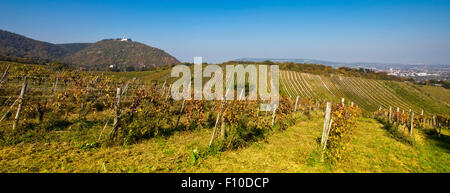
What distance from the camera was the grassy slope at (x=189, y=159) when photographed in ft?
14.5

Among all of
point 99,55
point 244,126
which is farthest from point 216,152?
point 99,55

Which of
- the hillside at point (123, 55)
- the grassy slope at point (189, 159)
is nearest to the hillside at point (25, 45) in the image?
the hillside at point (123, 55)

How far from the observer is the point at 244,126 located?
712 centimetres

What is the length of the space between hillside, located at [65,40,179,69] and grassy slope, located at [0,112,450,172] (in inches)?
3997

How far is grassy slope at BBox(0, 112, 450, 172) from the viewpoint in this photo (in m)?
4.41

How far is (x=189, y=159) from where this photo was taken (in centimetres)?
498

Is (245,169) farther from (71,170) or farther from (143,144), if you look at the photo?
(71,170)

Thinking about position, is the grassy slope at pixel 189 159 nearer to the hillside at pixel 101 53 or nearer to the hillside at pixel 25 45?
the hillside at pixel 101 53

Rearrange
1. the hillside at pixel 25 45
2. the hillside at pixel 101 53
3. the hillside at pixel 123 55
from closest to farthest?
the hillside at pixel 25 45
the hillside at pixel 101 53
the hillside at pixel 123 55

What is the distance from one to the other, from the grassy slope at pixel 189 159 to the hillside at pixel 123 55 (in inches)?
3997

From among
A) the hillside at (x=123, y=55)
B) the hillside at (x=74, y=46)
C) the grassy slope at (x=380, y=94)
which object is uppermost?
the hillside at (x=74, y=46)

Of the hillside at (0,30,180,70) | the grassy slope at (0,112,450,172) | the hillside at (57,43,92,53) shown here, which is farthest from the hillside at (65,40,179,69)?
the grassy slope at (0,112,450,172)

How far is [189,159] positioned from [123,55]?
128 metres
